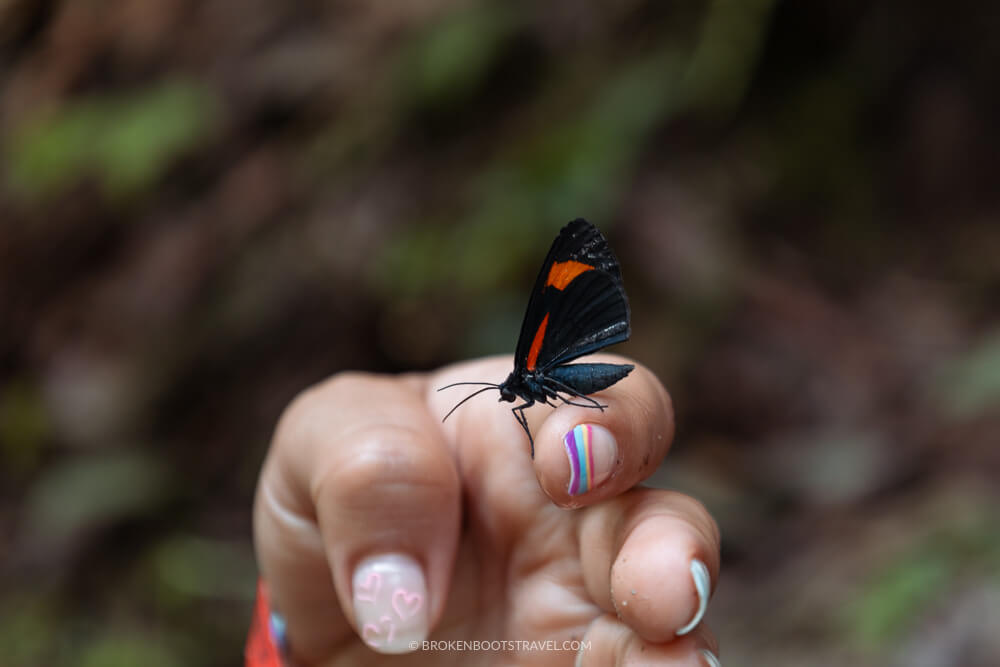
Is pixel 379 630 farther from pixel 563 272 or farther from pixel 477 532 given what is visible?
pixel 563 272

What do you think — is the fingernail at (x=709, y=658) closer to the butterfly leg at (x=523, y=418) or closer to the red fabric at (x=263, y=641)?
the butterfly leg at (x=523, y=418)

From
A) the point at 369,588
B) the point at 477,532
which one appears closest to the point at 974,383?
the point at 477,532

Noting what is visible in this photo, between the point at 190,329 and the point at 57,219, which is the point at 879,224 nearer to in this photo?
the point at 190,329

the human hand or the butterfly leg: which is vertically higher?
the butterfly leg

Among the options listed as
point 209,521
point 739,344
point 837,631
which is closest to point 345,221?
point 209,521

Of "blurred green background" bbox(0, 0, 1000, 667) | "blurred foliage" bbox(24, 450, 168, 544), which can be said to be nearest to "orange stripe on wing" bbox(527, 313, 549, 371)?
"blurred green background" bbox(0, 0, 1000, 667)

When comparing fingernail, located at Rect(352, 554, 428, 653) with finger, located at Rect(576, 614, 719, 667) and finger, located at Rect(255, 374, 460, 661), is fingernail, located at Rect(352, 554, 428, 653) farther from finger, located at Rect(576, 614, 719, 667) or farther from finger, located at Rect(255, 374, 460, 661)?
finger, located at Rect(576, 614, 719, 667)
